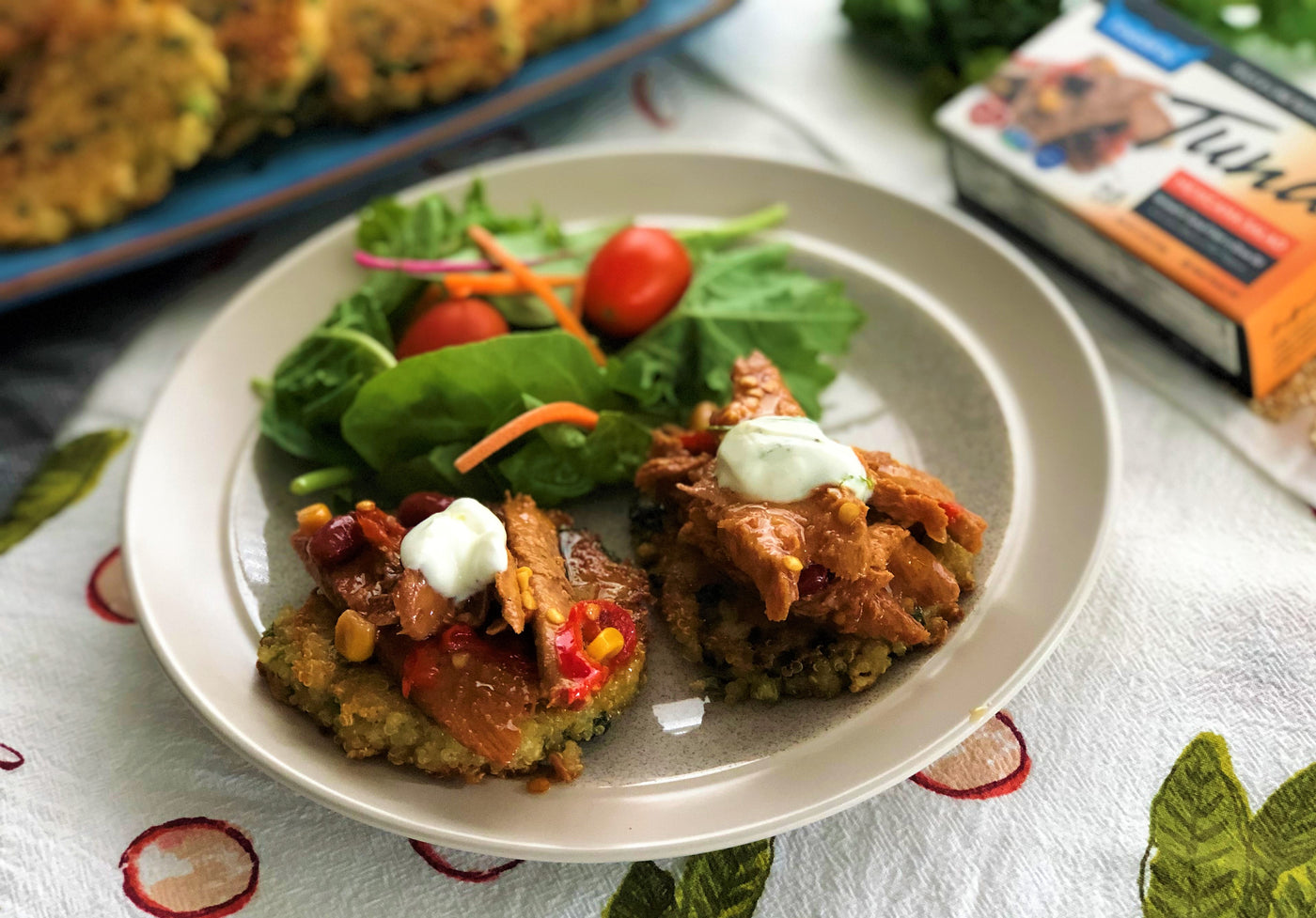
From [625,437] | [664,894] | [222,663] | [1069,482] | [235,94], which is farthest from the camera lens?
[235,94]

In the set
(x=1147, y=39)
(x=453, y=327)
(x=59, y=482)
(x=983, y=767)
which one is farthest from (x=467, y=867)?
(x=1147, y=39)

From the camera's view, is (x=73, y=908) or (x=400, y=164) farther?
(x=400, y=164)

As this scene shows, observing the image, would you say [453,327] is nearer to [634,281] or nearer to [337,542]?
[634,281]

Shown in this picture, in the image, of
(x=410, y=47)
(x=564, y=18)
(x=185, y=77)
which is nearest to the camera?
(x=185, y=77)

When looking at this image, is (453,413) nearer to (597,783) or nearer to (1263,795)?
(597,783)

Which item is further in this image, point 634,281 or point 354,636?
point 634,281

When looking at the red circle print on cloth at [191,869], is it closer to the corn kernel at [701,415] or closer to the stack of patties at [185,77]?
the corn kernel at [701,415]

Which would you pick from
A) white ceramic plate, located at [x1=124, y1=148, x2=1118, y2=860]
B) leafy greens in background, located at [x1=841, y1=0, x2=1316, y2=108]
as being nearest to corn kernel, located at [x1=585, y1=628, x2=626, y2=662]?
white ceramic plate, located at [x1=124, y1=148, x2=1118, y2=860]

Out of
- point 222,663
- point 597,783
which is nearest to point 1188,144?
point 597,783
